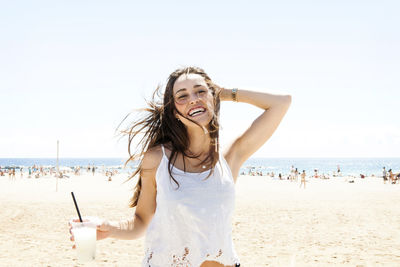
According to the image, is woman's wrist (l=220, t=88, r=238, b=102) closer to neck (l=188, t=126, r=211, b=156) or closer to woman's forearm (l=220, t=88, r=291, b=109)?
woman's forearm (l=220, t=88, r=291, b=109)

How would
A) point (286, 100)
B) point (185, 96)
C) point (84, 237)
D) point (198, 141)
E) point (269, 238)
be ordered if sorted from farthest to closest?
point (269, 238), point (286, 100), point (198, 141), point (185, 96), point (84, 237)

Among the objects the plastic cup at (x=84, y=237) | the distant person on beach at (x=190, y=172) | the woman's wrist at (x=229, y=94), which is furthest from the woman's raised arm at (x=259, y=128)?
the plastic cup at (x=84, y=237)

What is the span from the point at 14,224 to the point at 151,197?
11320 millimetres

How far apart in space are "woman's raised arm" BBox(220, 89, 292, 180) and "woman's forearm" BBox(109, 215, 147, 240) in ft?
2.24

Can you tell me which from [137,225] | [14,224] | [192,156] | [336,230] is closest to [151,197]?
[137,225]

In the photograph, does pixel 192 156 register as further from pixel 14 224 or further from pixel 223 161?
pixel 14 224

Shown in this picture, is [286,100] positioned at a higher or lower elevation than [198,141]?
higher

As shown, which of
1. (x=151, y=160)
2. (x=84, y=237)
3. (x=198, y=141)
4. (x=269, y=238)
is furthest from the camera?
(x=269, y=238)

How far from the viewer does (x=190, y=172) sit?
2271 millimetres

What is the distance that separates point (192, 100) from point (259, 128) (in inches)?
20.1

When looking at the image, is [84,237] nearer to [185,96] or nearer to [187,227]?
[187,227]

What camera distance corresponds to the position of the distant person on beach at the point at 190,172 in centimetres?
209

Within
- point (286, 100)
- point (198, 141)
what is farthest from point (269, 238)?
point (198, 141)

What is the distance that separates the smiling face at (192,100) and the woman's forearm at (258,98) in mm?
306
